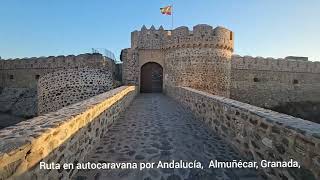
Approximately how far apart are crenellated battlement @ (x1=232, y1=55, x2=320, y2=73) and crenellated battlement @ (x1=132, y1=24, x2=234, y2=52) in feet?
13.0

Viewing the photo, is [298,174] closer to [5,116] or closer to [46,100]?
[46,100]

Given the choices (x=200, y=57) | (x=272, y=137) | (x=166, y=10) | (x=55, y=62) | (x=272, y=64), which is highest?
(x=166, y=10)

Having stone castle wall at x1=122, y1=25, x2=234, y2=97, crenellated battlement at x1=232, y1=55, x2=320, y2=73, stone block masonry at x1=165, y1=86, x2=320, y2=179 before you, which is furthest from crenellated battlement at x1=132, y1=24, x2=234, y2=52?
stone block masonry at x1=165, y1=86, x2=320, y2=179

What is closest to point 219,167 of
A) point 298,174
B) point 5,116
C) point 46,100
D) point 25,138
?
point 298,174

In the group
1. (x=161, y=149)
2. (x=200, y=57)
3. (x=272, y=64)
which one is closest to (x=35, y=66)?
(x=200, y=57)

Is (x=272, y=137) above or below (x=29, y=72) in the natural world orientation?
below

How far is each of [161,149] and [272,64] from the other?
62.4 ft

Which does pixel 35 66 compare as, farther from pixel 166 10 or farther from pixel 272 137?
pixel 272 137

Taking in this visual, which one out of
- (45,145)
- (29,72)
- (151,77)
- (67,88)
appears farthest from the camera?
(29,72)

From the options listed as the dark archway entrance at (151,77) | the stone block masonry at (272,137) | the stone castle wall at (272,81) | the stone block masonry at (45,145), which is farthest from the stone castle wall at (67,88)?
the stone castle wall at (272,81)

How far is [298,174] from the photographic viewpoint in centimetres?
239

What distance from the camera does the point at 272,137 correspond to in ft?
9.52

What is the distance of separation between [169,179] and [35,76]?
21514mm

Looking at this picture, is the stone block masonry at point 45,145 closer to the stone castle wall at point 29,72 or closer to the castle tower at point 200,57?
the castle tower at point 200,57
